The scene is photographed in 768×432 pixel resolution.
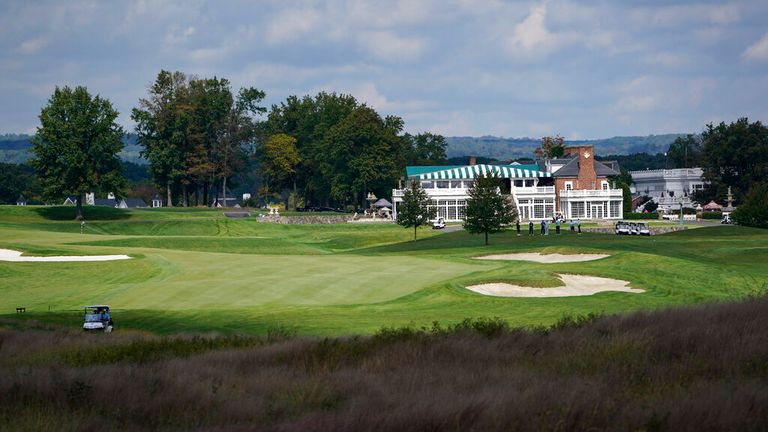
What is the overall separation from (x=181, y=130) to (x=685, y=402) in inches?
5159

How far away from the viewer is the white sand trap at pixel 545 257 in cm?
5572

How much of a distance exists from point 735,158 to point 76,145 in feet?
297

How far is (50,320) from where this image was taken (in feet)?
99.3

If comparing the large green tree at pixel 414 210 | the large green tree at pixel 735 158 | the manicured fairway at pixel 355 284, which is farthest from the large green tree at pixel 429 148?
the manicured fairway at pixel 355 284

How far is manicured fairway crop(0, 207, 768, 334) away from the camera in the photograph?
3136 centimetres

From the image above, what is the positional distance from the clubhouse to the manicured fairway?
154ft

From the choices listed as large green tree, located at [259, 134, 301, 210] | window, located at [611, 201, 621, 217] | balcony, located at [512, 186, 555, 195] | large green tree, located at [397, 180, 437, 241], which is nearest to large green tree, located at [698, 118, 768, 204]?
window, located at [611, 201, 621, 217]

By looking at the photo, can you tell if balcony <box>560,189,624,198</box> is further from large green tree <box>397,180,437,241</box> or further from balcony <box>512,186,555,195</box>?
large green tree <box>397,180,437,241</box>

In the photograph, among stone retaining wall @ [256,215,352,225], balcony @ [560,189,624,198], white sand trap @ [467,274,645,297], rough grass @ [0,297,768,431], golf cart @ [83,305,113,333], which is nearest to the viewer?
rough grass @ [0,297,768,431]

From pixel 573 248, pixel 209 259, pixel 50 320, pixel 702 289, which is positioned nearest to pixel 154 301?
pixel 50 320

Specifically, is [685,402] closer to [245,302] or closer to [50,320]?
[50,320]

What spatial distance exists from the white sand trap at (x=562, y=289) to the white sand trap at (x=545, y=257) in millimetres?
12077

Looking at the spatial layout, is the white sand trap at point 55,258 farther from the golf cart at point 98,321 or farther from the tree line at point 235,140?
the tree line at point 235,140

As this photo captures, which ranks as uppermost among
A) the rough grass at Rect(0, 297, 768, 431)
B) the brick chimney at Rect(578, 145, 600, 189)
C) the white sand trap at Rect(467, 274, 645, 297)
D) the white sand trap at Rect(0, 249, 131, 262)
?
the brick chimney at Rect(578, 145, 600, 189)
